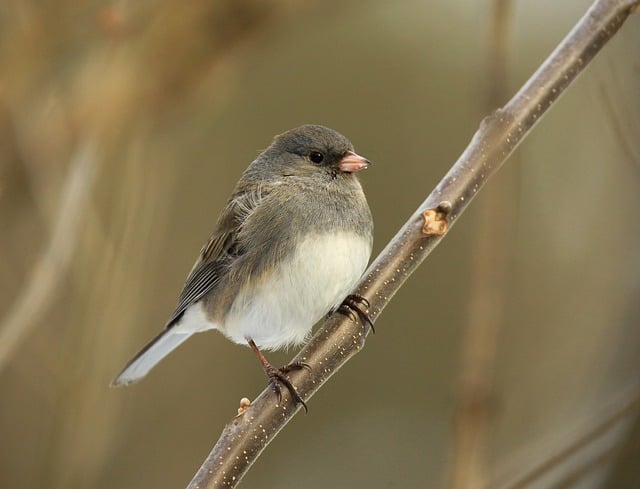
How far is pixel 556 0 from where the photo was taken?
3020 millimetres

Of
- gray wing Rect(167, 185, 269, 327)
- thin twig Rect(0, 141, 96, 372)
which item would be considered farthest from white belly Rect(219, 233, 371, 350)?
thin twig Rect(0, 141, 96, 372)

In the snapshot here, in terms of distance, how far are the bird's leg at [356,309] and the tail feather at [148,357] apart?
668mm

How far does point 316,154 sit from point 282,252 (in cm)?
37

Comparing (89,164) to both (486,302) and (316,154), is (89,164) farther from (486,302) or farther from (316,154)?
(486,302)

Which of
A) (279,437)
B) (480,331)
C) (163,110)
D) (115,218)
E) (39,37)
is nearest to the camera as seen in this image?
(480,331)

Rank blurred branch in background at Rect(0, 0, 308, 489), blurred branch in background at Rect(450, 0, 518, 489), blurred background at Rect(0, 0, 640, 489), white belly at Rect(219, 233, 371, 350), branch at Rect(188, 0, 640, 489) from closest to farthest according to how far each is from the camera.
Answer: blurred branch in background at Rect(450, 0, 518, 489) → branch at Rect(188, 0, 640, 489) → blurred branch in background at Rect(0, 0, 308, 489) → blurred background at Rect(0, 0, 640, 489) → white belly at Rect(219, 233, 371, 350)

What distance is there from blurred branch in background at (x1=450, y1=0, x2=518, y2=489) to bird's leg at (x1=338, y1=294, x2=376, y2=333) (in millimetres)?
613

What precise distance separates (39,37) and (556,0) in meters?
1.82

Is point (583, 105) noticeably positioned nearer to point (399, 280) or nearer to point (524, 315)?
point (524, 315)

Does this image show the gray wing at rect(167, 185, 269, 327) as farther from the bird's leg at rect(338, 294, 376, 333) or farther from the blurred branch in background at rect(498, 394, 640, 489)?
the blurred branch in background at rect(498, 394, 640, 489)

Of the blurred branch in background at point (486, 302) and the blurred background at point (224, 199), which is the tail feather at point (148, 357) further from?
the blurred branch in background at point (486, 302)

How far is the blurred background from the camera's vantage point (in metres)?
1.93

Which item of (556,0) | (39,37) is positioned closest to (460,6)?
(556,0)

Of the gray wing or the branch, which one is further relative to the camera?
the gray wing
